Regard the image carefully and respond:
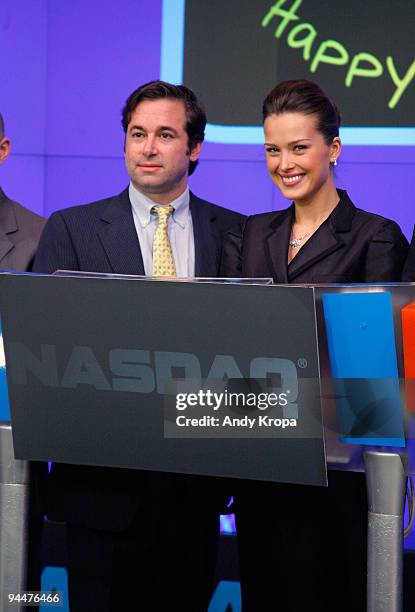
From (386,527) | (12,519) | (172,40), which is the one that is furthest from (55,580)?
(172,40)

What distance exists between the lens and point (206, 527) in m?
2.42

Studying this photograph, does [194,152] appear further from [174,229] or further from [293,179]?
[293,179]

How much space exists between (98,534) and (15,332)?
0.58m

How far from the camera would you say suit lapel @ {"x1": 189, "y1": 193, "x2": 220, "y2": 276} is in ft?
9.26

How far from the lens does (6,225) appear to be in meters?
3.04

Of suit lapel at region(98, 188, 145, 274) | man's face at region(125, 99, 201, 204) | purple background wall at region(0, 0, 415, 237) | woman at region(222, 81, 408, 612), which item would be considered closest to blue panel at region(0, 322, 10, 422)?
woman at region(222, 81, 408, 612)

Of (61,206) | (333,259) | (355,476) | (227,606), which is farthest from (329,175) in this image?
(61,206)

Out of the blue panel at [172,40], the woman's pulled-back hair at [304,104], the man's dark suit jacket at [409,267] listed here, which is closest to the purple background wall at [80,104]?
the blue panel at [172,40]

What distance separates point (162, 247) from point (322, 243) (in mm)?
486

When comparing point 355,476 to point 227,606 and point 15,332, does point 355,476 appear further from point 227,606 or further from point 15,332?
point 227,606

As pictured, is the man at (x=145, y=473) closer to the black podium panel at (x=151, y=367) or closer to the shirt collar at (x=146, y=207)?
the shirt collar at (x=146, y=207)

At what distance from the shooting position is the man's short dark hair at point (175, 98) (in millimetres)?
2920

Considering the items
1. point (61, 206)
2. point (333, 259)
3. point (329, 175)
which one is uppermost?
point (61, 206)

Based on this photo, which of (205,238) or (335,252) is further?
(205,238)
